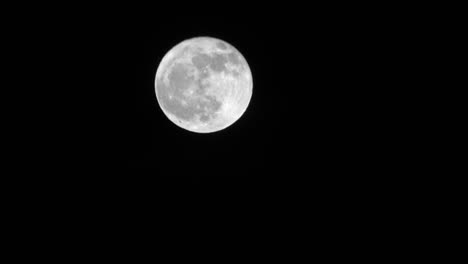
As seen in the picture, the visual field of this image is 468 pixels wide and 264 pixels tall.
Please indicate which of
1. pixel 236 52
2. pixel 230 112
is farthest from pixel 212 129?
pixel 236 52

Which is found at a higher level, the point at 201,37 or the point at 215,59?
the point at 201,37

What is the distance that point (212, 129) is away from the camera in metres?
5.30

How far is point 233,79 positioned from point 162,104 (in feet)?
3.46

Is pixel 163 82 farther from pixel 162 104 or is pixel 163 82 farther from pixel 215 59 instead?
pixel 215 59

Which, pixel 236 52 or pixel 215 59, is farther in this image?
pixel 236 52

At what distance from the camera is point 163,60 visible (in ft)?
17.1

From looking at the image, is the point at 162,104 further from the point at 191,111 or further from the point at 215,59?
the point at 215,59

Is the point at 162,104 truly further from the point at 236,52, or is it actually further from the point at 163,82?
the point at 236,52

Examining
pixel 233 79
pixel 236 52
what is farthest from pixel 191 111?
pixel 236 52

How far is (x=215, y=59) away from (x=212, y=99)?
0.51 metres

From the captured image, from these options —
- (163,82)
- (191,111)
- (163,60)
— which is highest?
(163,60)

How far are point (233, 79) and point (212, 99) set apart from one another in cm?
39

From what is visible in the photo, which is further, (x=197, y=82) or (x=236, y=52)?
(x=236, y=52)

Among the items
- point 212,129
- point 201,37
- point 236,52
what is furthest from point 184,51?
point 212,129
